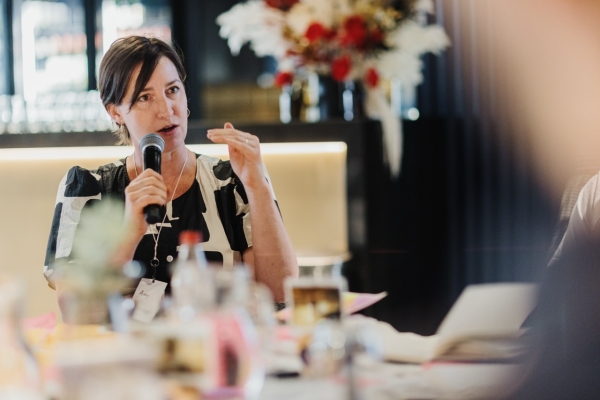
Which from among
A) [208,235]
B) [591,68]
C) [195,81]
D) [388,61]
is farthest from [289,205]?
[195,81]

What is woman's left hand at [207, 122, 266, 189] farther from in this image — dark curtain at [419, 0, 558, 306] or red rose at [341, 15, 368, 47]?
dark curtain at [419, 0, 558, 306]

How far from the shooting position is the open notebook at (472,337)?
1.18 metres

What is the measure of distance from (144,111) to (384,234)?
4.23 ft

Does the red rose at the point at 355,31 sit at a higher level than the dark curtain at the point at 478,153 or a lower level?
higher

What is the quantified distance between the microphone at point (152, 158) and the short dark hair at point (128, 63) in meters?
0.26

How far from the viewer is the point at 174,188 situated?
173 cm

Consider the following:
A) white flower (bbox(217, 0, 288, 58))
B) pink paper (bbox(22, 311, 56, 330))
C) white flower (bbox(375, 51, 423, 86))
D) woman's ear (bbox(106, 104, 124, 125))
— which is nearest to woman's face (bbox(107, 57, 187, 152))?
woman's ear (bbox(106, 104, 124, 125))

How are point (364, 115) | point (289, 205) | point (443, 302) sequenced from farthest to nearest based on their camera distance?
point (443, 302)
point (364, 115)
point (289, 205)

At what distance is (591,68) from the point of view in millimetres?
2328

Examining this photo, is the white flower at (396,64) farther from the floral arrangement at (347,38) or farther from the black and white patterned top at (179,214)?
the black and white patterned top at (179,214)

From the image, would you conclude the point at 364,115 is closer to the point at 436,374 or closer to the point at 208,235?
the point at 208,235

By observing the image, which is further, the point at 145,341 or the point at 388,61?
the point at 388,61

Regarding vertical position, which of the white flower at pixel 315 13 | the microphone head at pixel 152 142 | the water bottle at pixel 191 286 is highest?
the white flower at pixel 315 13

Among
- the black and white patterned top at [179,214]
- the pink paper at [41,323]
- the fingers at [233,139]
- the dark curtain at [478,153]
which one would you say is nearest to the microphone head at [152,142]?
the fingers at [233,139]
